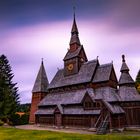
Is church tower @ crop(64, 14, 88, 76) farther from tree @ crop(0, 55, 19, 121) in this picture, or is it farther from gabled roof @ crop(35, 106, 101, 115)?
tree @ crop(0, 55, 19, 121)

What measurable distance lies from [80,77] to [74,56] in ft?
19.7

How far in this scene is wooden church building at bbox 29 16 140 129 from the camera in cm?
3256

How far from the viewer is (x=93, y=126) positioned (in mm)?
32312

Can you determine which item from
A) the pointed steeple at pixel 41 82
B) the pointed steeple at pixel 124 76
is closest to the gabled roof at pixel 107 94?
the pointed steeple at pixel 124 76

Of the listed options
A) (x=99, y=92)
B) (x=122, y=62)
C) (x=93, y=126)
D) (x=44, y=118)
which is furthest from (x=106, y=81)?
(x=44, y=118)

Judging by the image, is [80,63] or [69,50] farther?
[69,50]

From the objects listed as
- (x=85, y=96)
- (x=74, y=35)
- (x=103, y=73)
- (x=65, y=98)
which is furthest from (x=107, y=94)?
(x=74, y=35)

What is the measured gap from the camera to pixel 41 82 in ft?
171

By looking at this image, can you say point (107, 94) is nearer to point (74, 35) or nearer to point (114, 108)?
point (114, 108)

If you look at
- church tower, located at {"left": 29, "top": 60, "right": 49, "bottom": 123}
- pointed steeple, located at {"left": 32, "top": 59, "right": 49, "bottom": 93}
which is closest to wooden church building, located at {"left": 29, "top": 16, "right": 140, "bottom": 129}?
church tower, located at {"left": 29, "top": 60, "right": 49, "bottom": 123}

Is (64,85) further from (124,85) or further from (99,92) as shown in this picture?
(124,85)

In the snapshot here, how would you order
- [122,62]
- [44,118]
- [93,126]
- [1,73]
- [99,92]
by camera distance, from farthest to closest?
[1,73] → [44,118] → [122,62] → [99,92] → [93,126]

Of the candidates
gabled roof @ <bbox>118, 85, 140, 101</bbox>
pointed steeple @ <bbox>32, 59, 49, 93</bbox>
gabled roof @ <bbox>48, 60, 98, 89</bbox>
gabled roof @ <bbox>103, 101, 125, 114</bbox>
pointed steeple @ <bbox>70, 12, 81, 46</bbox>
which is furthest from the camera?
pointed steeple @ <bbox>32, 59, 49, 93</bbox>

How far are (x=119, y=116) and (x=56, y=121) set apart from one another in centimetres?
1400
